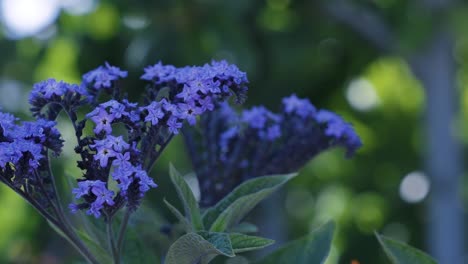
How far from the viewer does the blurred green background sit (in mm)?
4527

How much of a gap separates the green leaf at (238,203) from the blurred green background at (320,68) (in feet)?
9.53

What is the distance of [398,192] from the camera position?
568 cm

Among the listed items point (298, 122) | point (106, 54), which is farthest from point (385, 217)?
point (298, 122)

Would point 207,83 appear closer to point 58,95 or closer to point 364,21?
point 58,95

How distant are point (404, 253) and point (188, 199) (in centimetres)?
32

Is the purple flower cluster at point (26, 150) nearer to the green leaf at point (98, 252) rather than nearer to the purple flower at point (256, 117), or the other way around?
the green leaf at point (98, 252)

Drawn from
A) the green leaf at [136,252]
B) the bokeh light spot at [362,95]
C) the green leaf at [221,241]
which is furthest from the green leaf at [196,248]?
the bokeh light spot at [362,95]

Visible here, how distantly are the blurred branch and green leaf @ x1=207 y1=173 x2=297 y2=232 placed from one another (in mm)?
3891

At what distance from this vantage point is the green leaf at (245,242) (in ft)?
3.62

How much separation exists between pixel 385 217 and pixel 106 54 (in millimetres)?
2072

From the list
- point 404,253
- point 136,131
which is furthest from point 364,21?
point 136,131

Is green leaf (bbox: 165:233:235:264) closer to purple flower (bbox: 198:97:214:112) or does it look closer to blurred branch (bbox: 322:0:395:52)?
purple flower (bbox: 198:97:214:112)

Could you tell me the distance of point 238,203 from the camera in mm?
1198

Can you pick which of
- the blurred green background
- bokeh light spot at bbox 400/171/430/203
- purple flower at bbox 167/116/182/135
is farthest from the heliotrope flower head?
bokeh light spot at bbox 400/171/430/203
